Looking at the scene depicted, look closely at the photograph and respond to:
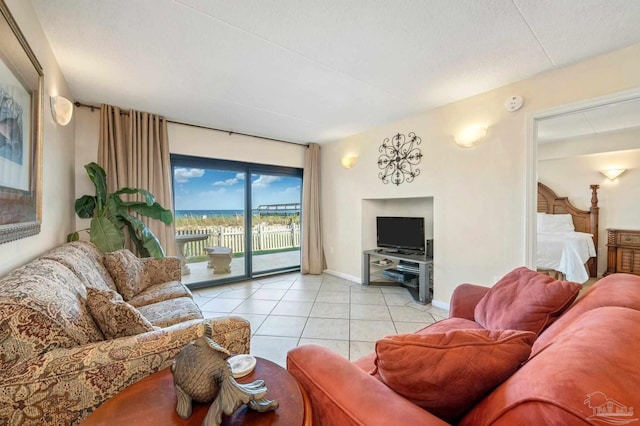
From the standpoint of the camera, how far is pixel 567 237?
3.87 m

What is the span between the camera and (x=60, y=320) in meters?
0.96

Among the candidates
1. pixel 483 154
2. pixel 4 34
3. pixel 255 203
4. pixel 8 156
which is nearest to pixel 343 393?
pixel 8 156

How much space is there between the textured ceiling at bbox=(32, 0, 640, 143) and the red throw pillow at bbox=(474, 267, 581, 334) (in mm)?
1615

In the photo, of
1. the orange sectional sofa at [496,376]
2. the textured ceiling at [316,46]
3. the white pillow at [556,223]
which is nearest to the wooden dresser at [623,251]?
the white pillow at [556,223]

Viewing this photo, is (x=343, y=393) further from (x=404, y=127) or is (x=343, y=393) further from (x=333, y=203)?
(x=333, y=203)

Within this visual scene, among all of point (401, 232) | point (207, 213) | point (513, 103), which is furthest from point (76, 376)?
point (401, 232)

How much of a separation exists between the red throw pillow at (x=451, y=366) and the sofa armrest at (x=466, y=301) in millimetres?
1075

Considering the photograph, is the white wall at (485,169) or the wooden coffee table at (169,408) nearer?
the wooden coffee table at (169,408)

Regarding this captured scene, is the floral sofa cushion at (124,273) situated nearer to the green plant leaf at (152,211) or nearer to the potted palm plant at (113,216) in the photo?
the potted palm plant at (113,216)

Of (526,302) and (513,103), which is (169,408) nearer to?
(526,302)

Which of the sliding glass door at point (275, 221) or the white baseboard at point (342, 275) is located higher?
the sliding glass door at point (275, 221)

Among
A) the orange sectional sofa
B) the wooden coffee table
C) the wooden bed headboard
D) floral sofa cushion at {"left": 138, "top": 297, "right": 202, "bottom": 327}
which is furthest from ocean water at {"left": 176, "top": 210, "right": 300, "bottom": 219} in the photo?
the wooden bed headboard

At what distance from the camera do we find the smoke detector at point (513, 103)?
240cm

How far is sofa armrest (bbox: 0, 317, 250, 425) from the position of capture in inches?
31.6
